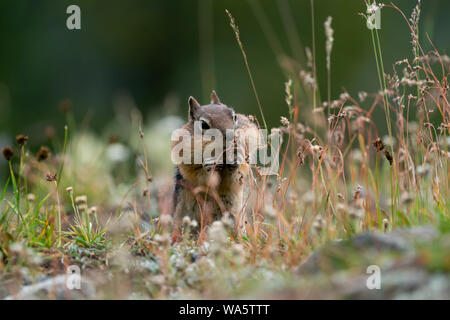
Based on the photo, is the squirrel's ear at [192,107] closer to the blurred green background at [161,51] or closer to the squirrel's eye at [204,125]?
the squirrel's eye at [204,125]

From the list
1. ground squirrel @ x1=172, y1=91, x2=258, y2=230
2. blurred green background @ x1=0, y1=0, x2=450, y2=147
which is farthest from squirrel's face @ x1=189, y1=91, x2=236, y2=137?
blurred green background @ x1=0, y1=0, x2=450, y2=147

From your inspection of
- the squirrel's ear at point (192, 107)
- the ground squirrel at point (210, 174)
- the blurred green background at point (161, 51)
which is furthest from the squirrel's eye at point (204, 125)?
the blurred green background at point (161, 51)

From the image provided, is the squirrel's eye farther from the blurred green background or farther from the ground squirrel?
the blurred green background

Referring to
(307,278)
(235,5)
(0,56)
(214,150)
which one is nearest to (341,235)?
(307,278)

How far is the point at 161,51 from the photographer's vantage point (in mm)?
12211

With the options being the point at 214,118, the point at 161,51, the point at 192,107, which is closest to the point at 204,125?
the point at 214,118

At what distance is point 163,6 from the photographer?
12.0 meters

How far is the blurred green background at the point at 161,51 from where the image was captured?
1034 centimetres

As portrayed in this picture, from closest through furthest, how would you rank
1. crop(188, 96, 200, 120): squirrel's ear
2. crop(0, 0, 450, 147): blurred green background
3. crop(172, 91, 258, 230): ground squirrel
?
crop(172, 91, 258, 230): ground squirrel, crop(188, 96, 200, 120): squirrel's ear, crop(0, 0, 450, 147): blurred green background

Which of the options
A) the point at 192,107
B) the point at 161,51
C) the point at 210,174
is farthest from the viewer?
the point at 161,51

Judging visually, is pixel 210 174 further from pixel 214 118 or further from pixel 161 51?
pixel 161 51

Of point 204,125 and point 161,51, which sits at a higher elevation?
point 161,51

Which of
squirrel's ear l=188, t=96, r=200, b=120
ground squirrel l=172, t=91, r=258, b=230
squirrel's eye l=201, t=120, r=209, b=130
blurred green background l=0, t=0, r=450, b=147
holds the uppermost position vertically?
blurred green background l=0, t=0, r=450, b=147

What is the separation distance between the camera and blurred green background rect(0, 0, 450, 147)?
10.3m
